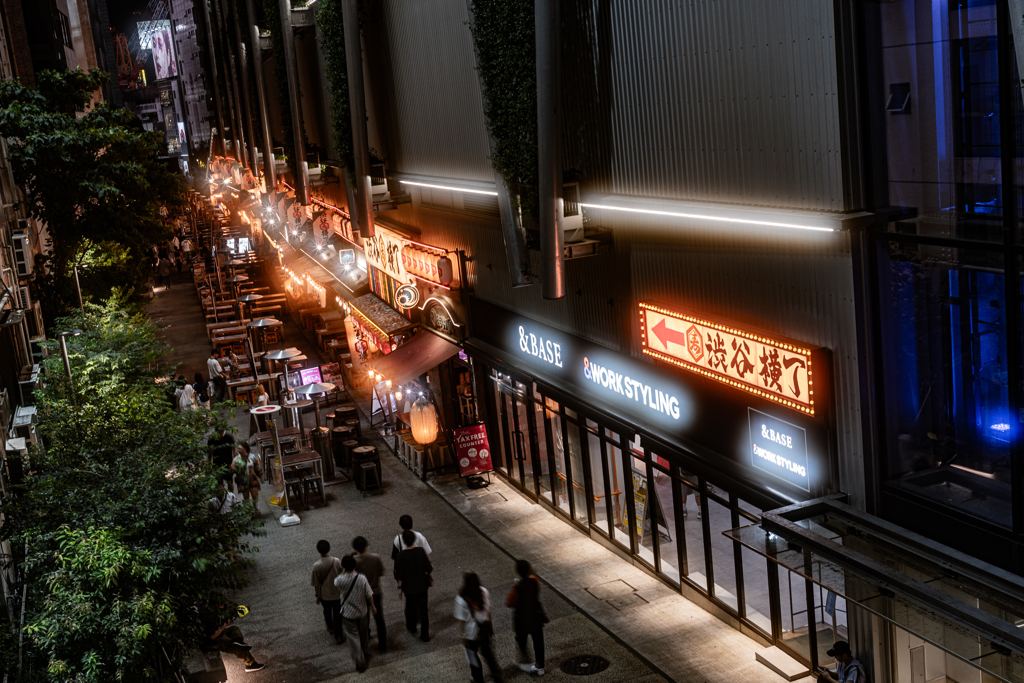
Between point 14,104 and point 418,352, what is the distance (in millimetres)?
12796

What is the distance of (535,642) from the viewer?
12969 mm

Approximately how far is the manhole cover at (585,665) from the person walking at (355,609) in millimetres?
2841

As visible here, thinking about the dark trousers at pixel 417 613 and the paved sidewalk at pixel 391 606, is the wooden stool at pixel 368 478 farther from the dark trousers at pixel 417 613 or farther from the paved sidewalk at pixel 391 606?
the dark trousers at pixel 417 613

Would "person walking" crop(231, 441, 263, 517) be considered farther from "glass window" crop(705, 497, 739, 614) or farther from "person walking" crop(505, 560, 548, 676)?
"glass window" crop(705, 497, 739, 614)

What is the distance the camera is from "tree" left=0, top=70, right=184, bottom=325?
2683 centimetres

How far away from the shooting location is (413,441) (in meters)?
22.8

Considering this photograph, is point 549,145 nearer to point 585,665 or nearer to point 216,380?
point 585,665

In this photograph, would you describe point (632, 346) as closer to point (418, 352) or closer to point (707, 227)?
point (707, 227)

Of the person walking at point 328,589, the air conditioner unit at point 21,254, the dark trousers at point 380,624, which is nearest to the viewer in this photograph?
the dark trousers at point 380,624

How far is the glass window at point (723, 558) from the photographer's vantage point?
1400cm

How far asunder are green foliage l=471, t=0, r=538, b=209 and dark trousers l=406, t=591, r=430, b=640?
6.50 meters


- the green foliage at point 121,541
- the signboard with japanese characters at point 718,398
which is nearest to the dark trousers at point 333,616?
the green foliage at point 121,541

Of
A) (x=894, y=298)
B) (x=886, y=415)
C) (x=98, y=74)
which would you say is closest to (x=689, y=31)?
(x=894, y=298)

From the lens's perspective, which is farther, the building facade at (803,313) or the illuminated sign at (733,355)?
the illuminated sign at (733,355)
